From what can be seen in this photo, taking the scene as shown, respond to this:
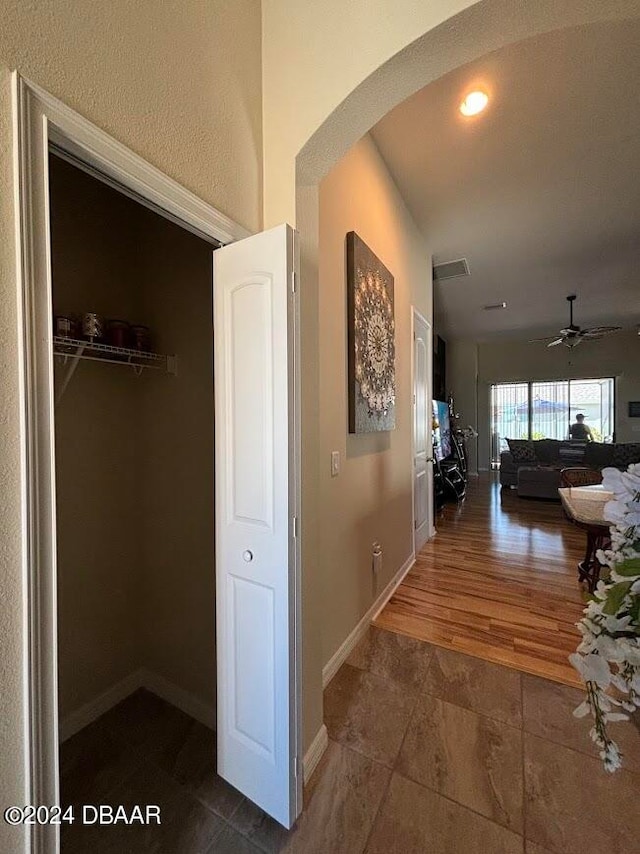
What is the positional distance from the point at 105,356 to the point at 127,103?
1118 mm

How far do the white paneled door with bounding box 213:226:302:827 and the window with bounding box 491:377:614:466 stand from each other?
844 cm

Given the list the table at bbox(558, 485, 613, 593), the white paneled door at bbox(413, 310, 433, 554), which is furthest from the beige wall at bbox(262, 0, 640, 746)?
the white paneled door at bbox(413, 310, 433, 554)

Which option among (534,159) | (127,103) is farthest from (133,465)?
(534,159)

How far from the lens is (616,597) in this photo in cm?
54

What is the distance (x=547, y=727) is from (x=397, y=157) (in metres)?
3.44

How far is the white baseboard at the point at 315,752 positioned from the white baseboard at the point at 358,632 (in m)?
0.24

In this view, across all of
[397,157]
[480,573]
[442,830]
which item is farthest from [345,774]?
[397,157]

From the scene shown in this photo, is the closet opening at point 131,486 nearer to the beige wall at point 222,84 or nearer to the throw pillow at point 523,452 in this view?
the beige wall at point 222,84

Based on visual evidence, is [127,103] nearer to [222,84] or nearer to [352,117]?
[222,84]

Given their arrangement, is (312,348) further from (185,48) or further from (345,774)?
(345,774)

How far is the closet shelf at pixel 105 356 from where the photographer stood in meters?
1.52

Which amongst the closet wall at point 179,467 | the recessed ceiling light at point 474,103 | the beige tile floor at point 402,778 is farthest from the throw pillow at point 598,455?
the closet wall at point 179,467

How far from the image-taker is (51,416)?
0.76m

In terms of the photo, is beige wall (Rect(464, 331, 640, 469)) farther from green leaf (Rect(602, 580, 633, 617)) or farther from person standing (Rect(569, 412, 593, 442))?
green leaf (Rect(602, 580, 633, 617))
